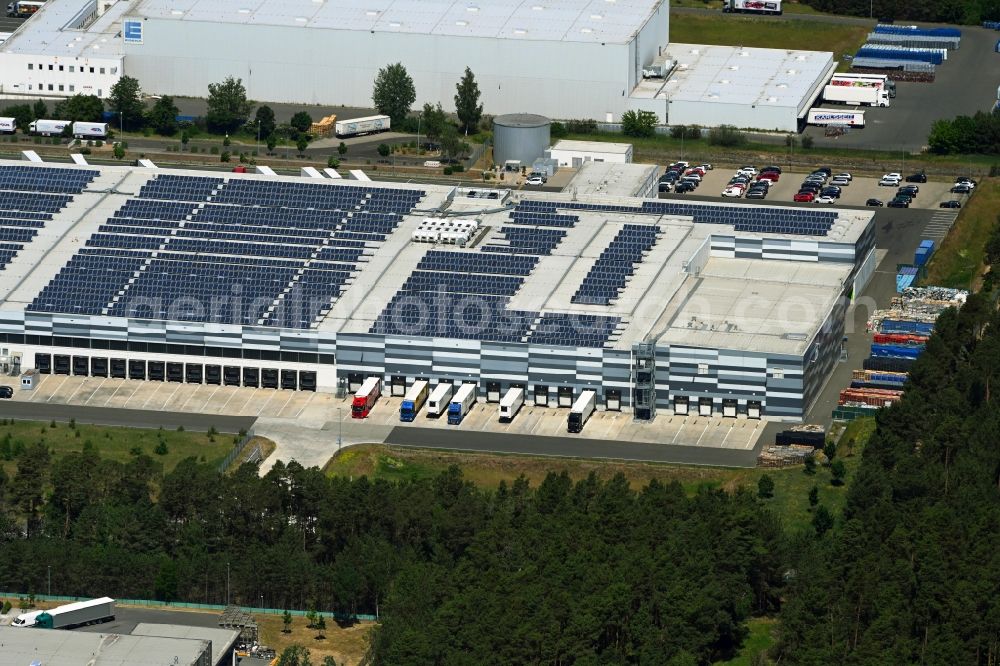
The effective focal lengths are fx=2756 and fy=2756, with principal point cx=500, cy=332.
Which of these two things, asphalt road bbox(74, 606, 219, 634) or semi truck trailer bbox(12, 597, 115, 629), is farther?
asphalt road bbox(74, 606, 219, 634)

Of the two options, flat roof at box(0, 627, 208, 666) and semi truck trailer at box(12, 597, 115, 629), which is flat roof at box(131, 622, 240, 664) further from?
semi truck trailer at box(12, 597, 115, 629)

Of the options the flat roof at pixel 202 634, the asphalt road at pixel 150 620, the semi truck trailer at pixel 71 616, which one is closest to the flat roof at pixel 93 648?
the flat roof at pixel 202 634

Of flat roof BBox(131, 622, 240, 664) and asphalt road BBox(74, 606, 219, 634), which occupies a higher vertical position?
flat roof BBox(131, 622, 240, 664)

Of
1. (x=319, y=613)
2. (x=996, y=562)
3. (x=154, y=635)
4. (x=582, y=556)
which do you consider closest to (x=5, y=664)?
(x=154, y=635)

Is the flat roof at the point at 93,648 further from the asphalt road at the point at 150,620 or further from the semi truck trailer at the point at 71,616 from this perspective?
the asphalt road at the point at 150,620

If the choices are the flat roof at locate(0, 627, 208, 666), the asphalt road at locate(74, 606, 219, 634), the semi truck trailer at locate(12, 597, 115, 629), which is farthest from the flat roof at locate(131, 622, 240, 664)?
the semi truck trailer at locate(12, 597, 115, 629)

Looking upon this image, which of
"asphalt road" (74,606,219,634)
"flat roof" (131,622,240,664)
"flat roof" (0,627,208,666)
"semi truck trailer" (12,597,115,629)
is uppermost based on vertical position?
"flat roof" (0,627,208,666)

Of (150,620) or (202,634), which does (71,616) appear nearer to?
(150,620)
